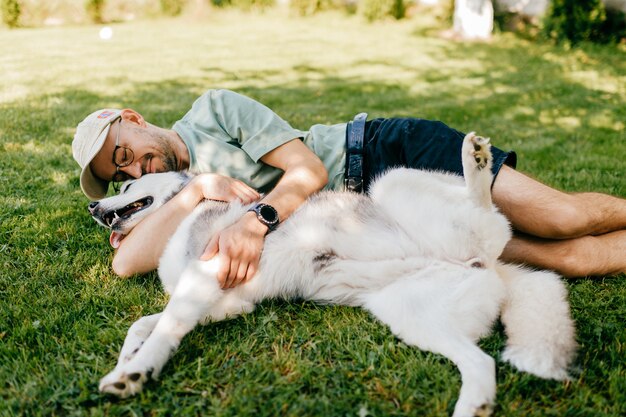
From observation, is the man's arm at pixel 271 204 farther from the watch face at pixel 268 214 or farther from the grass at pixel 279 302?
the grass at pixel 279 302

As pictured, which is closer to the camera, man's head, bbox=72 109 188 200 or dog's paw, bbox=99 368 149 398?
dog's paw, bbox=99 368 149 398

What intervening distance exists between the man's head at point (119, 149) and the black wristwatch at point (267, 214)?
0.92m

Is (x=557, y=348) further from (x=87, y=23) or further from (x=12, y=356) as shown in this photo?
(x=87, y=23)

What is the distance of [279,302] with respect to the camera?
2.85 m

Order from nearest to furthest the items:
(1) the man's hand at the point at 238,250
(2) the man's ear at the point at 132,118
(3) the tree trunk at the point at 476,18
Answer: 1. (1) the man's hand at the point at 238,250
2. (2) the man's ear at the point at 132,118
3. (3) the tree trunk at the point at 476,18

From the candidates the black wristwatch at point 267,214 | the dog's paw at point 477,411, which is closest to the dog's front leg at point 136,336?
the black wristwatch at point 267,214

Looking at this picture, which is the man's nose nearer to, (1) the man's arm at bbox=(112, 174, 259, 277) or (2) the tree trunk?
(1) the man's arm at bbox=(112, 174, 259, 277)

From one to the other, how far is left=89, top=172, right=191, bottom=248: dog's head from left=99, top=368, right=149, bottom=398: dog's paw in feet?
3.97

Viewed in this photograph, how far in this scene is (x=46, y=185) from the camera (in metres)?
4.52

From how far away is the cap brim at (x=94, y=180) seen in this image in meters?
3.25

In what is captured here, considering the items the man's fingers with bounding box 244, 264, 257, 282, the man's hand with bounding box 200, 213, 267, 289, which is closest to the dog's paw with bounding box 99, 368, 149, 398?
the man's hand with bounding box 200, 213, 267, 289

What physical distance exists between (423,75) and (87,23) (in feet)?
49.8

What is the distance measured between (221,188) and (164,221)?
0.39 meters

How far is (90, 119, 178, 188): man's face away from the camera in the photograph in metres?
3.35
